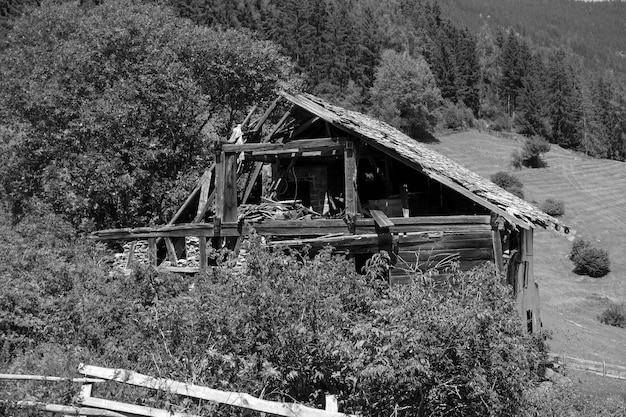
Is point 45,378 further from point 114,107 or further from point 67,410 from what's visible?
point 114,107

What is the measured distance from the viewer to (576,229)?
5559cm

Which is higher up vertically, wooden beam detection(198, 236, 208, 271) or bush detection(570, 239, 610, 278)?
wooden beam detection(198, 236, 208, 271)

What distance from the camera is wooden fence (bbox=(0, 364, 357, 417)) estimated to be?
8016mm

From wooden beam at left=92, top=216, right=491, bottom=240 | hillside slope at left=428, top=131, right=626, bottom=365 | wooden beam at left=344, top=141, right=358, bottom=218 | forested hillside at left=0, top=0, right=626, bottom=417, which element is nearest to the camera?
forested hillside at left=0, top=0, right=626, bottom=417

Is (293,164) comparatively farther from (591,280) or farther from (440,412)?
(591,280)

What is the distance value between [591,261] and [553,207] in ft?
44.5

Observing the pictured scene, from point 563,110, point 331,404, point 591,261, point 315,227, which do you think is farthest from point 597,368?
point 563,110

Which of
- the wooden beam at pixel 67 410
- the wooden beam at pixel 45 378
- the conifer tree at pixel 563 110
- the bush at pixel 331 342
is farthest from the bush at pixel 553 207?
the wooden beam at pixel 67 410

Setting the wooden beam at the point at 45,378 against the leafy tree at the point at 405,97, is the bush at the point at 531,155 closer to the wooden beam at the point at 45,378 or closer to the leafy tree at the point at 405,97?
the leafy tree at the point at 405,97

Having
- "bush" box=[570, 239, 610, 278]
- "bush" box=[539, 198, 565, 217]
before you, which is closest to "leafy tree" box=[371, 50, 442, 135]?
"bush" box=[539, 198, 565, 217]

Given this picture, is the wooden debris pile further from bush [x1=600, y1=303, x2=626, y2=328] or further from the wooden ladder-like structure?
bush [x1=600, y1=303, x2=626, y2=328]

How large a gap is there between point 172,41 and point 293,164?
10.2 m

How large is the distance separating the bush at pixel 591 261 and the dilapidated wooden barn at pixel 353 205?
30691mm

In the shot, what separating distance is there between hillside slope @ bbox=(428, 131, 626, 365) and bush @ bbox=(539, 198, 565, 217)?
2.33 ft
